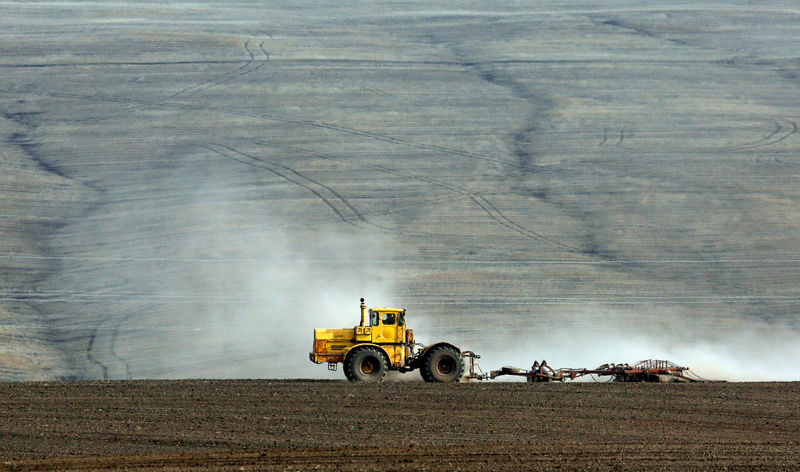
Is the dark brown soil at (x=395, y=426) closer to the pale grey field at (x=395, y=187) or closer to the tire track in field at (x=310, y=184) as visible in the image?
the pale grey field at (x=395, y=187)

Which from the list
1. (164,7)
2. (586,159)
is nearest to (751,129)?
(586,159)

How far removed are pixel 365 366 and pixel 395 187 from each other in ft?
84.6

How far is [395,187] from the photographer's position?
56.7 meters

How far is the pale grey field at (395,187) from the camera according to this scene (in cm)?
4466

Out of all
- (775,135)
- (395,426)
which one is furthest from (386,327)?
(775,135)

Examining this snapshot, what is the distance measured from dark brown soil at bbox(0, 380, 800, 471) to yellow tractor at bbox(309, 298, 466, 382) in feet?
3.16

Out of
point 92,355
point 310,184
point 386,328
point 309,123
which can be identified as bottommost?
point 92,355

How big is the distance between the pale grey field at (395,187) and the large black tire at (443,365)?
1065cm

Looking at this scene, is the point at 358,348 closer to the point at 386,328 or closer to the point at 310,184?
the point at 386,328

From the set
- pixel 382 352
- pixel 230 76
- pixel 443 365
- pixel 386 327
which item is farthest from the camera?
pixel 230 76

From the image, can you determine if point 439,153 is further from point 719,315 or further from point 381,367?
point 381,367

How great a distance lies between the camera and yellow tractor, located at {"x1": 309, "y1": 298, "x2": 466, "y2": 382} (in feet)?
103

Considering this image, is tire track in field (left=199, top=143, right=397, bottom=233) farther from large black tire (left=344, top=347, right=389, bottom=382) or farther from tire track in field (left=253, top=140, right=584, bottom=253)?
large black tire (left=344, top=347, right=389, bottom=382)

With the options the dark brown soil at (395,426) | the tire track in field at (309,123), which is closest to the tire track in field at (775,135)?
the tire track in field at (309,123)
